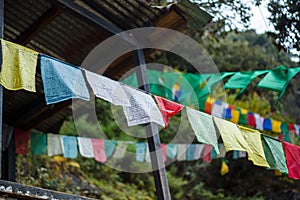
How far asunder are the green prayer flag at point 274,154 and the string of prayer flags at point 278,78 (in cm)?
164

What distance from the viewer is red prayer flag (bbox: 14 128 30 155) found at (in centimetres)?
789

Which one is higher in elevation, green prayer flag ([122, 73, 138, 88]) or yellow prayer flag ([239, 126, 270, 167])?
green prayer flag ([122, 73, 138, 88])

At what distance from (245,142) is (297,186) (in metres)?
4.97

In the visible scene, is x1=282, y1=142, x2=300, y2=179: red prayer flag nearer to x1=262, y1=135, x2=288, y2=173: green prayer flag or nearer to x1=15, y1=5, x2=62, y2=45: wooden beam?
x1=262, y1=135, x2=288, y2=173: green prayer flag

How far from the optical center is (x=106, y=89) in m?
4.82

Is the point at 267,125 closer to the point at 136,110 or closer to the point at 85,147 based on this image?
the point at 85,147

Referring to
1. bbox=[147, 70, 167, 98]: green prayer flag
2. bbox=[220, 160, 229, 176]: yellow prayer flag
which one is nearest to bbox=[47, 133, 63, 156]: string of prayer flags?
bbox=[147, 70, 167, 98]: green prayer flag

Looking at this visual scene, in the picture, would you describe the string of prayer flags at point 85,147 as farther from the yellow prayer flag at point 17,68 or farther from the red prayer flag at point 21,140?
the yellow prayer flag at point 17,68

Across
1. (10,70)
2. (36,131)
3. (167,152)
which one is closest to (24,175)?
(36,131)

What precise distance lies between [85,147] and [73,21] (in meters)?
2.58

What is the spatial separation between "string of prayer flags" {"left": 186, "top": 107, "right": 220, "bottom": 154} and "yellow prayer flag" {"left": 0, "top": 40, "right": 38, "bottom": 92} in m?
2.01

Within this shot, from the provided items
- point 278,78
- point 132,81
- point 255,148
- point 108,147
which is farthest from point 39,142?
point 278,78

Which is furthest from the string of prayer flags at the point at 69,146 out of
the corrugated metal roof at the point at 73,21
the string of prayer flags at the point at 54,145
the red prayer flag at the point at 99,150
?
the corrugated metal roof at the point at 73,21

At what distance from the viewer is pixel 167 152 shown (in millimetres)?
9500
